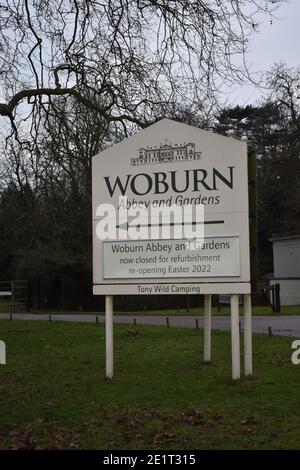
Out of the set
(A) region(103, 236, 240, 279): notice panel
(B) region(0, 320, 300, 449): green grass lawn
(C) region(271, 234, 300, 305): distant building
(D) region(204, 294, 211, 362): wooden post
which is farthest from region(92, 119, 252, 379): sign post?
(C) region(271, 234, 300, 305): distant building

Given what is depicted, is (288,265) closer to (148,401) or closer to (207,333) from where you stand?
(207,333)

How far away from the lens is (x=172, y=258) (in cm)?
971

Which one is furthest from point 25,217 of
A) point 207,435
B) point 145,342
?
point 207,435

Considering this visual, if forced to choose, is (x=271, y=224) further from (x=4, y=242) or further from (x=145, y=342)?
(x=145, y=342)

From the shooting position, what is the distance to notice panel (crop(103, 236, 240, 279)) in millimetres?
9453

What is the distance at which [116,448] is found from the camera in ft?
19.9

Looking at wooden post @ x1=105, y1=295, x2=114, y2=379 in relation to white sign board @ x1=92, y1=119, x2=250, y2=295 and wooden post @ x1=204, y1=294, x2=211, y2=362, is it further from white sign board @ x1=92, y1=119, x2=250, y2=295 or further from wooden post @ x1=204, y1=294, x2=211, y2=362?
wooden post @ x1=204, y1=294, x2=211, y2=362

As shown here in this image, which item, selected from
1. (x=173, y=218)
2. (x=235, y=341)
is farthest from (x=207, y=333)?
(x=173, y=218)

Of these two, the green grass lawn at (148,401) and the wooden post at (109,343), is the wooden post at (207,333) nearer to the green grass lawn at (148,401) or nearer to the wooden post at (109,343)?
the green grass lawn at (148,401)

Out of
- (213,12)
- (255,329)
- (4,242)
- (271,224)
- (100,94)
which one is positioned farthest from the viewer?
(271,224)

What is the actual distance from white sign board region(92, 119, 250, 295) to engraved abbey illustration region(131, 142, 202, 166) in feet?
0.05

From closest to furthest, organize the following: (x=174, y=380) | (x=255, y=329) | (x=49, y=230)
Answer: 1. (x=174, y=380)
2. (x=49, y=230)
3. (x=255, y=329)

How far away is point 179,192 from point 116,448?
181 inches

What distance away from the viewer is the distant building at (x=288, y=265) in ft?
140
